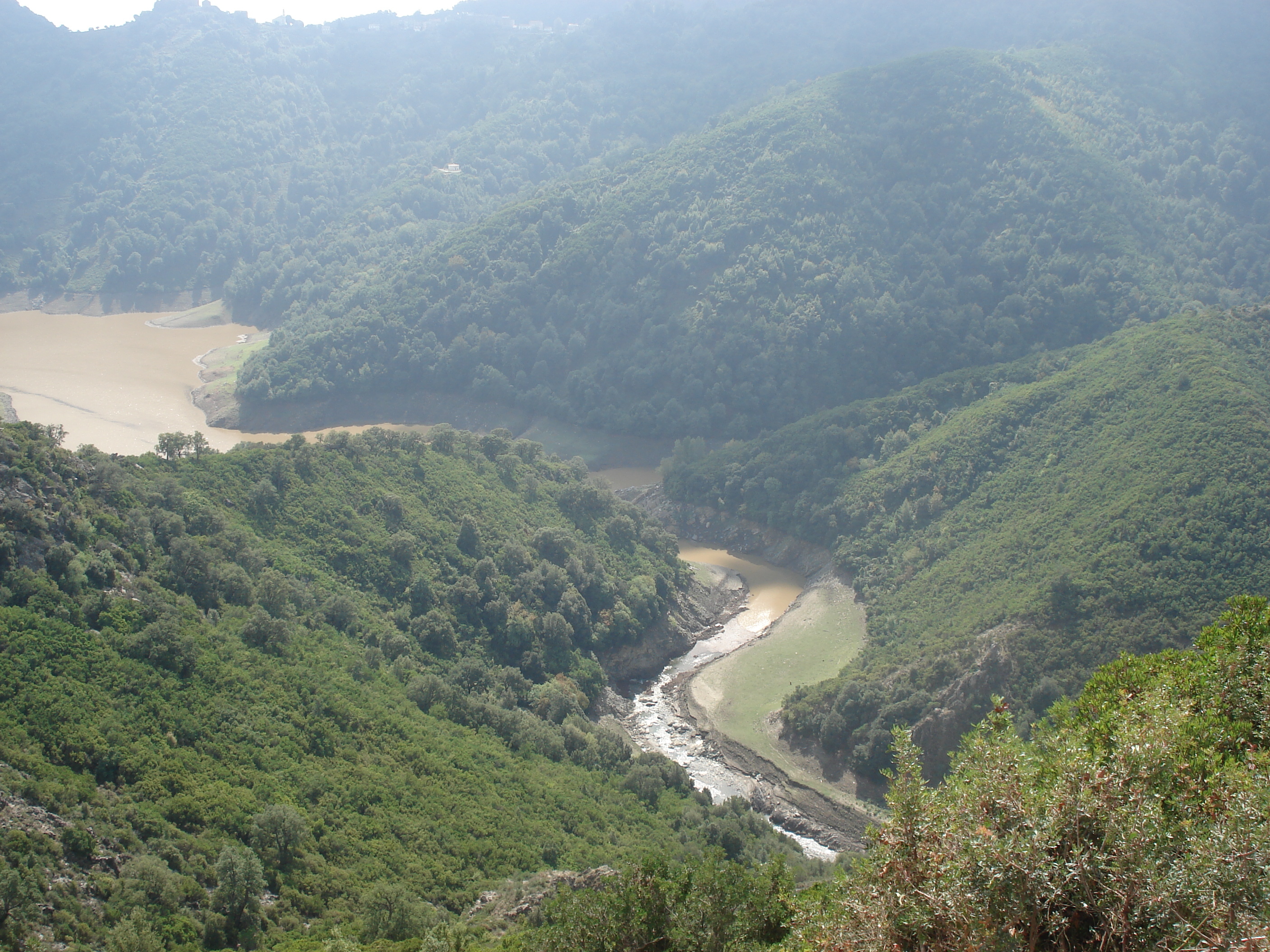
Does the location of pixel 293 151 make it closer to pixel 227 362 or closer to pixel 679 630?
pixel 227 362

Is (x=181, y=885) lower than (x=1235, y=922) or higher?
lower

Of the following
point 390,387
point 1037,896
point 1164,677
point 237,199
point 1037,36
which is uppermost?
point 1037,36

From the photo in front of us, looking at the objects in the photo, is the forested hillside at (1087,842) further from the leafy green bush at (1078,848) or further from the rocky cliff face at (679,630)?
the rocky cliff face at (679,630)

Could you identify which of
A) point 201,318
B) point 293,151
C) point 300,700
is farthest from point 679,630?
point 293,151

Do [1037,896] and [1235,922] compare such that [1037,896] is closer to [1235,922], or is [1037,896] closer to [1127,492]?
[1235,922]

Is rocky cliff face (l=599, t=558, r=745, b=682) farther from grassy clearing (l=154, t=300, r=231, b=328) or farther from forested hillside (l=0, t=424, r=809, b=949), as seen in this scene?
grassy clearing (l=154, t=300, r=231, b=328)

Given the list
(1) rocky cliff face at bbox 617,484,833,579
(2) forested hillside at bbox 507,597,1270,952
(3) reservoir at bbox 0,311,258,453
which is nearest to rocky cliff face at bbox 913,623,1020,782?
(1) rocky cliff face at bbox 617,484,833,579

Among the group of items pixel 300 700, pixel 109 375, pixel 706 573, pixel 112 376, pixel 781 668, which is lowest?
pixel 781 668

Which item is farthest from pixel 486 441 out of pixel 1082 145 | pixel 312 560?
pixel 1082 145
